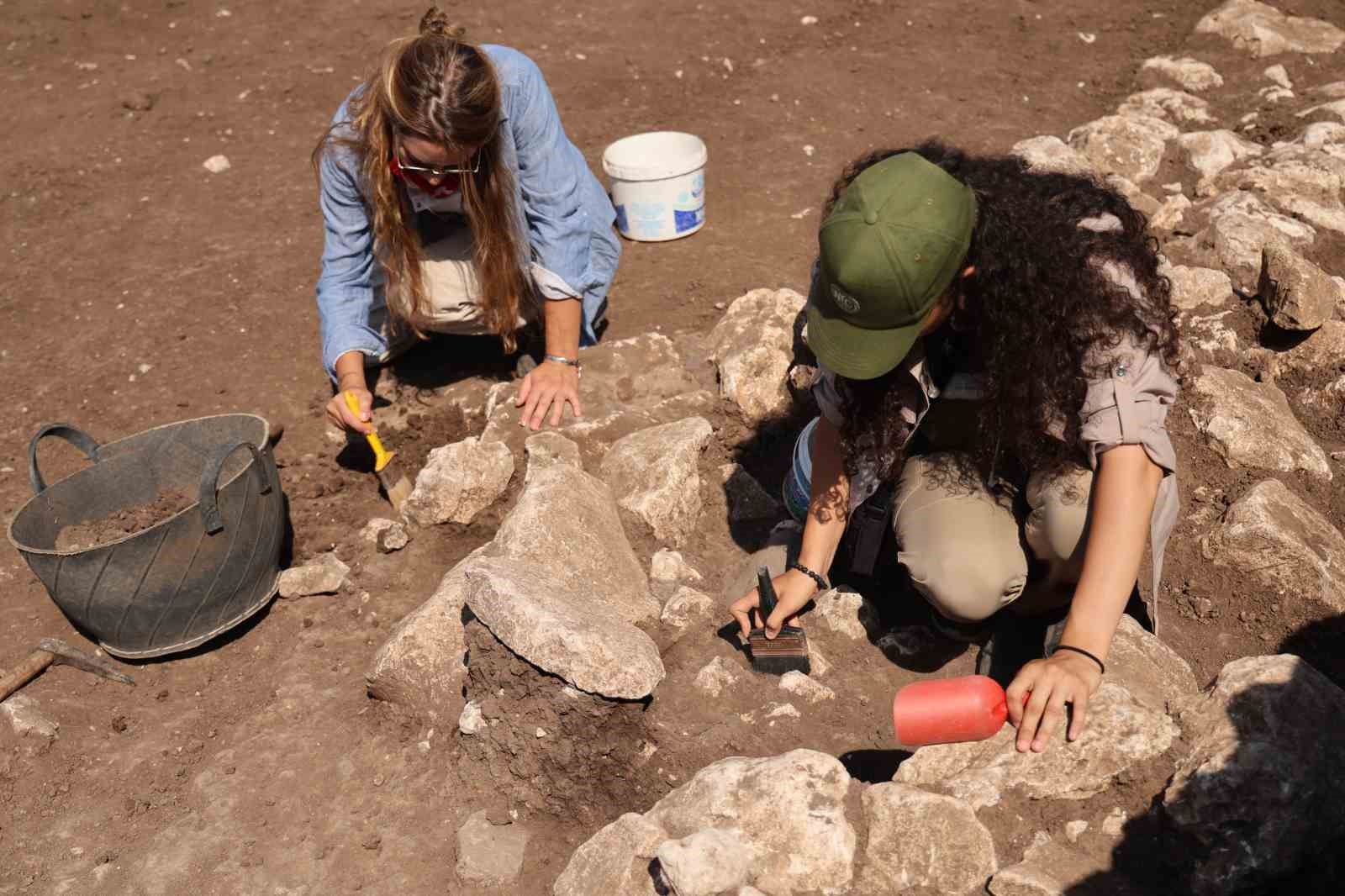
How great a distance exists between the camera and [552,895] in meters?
2.30

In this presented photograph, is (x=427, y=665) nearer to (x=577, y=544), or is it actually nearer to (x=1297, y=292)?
(x=577, y=544)

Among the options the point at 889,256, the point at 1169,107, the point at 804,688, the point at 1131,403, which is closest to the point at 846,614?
the point at 804,688

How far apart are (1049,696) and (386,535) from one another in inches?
81.1

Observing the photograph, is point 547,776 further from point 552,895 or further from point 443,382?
point 443,382

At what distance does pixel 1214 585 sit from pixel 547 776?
1862 mm

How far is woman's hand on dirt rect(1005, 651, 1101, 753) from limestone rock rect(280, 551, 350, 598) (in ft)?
6.65

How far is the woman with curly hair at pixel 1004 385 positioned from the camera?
200cm

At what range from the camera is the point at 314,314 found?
4.50 m

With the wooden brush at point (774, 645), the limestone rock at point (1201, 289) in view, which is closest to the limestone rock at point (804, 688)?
the wooden brush at point (774, 645)

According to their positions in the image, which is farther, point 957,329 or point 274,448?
point 274,448

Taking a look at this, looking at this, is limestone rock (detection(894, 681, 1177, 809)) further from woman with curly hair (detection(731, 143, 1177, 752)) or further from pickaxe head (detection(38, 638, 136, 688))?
pickaxe head (detection(38, 638, 136, 688))

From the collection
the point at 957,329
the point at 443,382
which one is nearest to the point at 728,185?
the point at 443,382

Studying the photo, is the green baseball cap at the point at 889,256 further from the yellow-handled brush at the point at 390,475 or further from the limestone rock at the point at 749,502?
the yellow-handled brush at the point at 390,475

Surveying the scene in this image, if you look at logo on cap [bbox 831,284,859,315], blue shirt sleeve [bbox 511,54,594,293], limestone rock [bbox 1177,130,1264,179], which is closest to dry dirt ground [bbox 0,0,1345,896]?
blue shirt sleeve [bbox 511,54,594,293]
